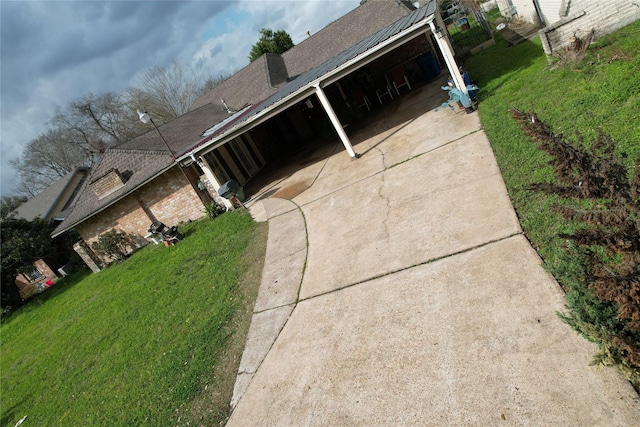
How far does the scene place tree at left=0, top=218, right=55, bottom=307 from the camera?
1920cm

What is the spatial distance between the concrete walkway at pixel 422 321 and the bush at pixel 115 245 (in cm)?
1039

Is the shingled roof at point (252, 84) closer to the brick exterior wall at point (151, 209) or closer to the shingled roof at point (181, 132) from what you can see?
the shingled roof at point (181, 132)

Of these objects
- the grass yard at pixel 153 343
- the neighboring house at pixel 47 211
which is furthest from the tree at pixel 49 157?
the grass yard at pixel 153 343

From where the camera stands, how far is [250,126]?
12.1 metres

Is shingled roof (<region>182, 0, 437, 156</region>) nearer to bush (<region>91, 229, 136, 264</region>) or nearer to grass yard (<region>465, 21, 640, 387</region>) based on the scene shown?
grass yard (<region>465, 21, 640, 387</region>)

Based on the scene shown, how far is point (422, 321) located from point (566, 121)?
4995 millimetres

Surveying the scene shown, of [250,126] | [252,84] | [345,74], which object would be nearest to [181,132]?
[252,84]

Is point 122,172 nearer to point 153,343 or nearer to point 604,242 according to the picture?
point 153,343

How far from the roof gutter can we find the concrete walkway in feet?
9.92

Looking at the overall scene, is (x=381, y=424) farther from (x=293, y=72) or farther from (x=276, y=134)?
(x=293, y=72)

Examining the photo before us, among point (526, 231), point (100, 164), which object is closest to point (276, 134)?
point (100, 164)

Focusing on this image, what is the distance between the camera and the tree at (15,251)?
19.2 metres

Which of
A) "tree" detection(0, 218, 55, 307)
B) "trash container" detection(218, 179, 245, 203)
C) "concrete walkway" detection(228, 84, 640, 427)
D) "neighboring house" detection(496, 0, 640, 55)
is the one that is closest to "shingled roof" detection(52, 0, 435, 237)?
"trash container" detection(218, 179, 245, 203)

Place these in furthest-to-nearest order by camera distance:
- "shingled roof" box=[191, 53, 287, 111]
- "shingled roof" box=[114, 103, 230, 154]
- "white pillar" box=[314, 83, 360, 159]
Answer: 1. "shingled roof" box=[191, 53, 287, 111]
2. "shingled roof" box=[114, 103, 230, 154]
3. "white pillar" box=[314, 83, 360, 159]
